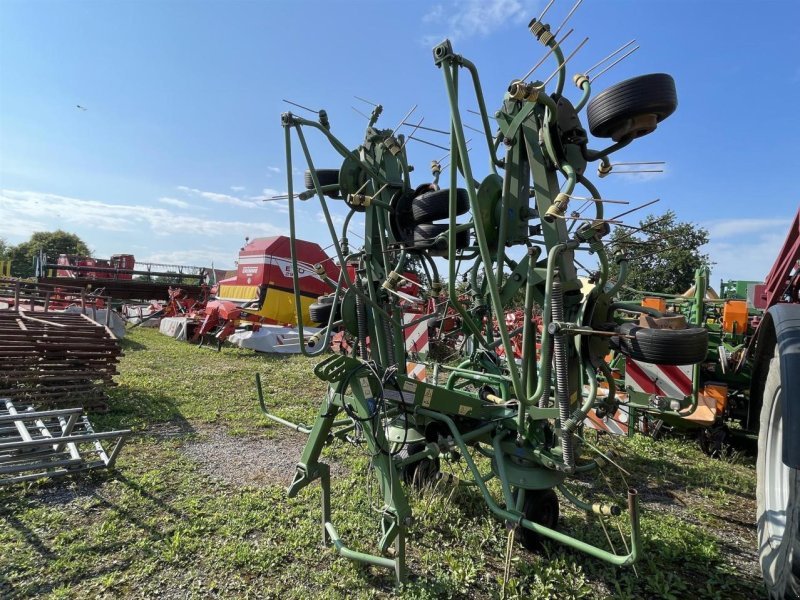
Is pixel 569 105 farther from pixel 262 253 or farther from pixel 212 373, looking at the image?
pixel 262 253

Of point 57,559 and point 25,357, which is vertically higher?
point 25,357

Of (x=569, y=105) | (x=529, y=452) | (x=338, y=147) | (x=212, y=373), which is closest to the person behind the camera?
(x=569, y=105)

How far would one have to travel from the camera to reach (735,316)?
16.9 ft

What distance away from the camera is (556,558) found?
2.99 m

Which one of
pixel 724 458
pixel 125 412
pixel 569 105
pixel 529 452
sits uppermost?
pixel 569 105

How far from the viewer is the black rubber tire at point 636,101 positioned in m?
2.36

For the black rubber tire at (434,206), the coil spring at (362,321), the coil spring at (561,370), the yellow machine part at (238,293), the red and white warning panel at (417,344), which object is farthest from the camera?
the yellow machine part at (238,293)

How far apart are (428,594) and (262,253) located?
512 inches

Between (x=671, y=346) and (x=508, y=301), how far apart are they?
3.46ft

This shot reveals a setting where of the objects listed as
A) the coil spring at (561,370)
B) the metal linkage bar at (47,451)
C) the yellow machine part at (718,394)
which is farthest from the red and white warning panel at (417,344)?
the coil spring at (561,370)

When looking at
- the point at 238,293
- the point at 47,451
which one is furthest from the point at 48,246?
the point at 47,451

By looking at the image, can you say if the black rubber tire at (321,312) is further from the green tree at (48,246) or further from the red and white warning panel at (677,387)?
the green tree at (48,246)

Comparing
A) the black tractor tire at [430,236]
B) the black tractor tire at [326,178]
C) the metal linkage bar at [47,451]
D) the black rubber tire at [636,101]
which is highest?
the black rubber tire at [636,101]

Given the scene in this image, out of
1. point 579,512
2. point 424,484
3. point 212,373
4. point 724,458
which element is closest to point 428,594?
point 424,484
